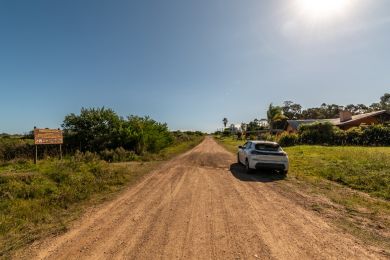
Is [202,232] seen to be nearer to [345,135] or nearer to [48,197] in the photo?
[48,197]

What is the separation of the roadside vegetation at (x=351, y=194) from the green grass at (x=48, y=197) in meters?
6.22

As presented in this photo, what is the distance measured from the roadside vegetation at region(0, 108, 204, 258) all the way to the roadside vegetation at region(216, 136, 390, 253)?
244 inches

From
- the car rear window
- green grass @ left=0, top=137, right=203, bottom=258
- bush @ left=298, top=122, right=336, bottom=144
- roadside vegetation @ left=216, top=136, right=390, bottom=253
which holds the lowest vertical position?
roadside vegetation @ left=216, top=136, right=390, bottom=253

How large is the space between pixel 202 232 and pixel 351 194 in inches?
242

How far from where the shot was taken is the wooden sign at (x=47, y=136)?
55.4 feet

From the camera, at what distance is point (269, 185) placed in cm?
1126

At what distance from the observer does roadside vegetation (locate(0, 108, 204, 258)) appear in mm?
6703

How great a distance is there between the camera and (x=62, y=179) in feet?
35.6

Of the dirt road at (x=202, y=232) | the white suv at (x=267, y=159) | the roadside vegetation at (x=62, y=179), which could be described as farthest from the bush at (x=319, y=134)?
the dirt road at (x=202, y=232)

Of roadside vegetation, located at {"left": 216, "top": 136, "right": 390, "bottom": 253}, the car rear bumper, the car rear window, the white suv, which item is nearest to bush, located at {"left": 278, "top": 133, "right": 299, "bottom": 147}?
roadside vegetation, located at {"left": 216, "top": 136, "right": 390, "bottom": 253}

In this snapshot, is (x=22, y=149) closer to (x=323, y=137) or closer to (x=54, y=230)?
(x=54, y=230)

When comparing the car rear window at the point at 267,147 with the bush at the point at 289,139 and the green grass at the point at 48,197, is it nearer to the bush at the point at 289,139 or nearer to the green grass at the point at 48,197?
the green grass at the point at 48,197

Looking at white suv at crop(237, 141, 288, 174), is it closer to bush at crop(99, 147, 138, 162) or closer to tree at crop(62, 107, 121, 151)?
bush at crop(99, 147, 138, 162)

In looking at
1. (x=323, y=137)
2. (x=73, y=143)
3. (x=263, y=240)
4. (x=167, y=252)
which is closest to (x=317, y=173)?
(x=263, y=240)
